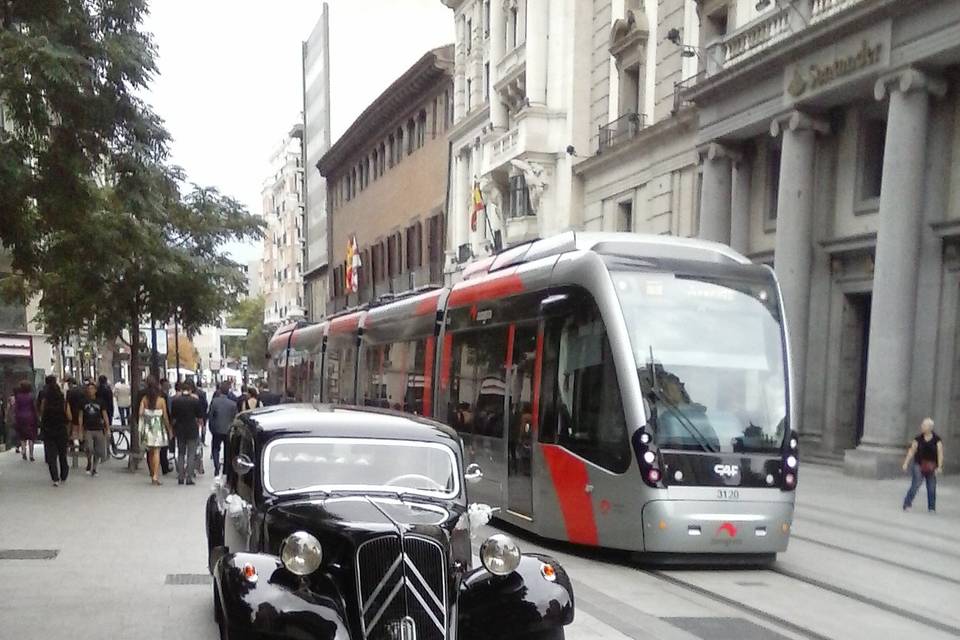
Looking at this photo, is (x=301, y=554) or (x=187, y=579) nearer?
(x=301, y=554)

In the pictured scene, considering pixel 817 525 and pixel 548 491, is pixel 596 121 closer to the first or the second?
pixel 817 525

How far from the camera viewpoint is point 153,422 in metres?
16.3

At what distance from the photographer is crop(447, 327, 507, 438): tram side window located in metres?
12.2

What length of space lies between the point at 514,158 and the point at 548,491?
24349 millimetres

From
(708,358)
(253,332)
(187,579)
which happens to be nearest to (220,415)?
(187,579)

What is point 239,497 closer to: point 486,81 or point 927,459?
point 927,459

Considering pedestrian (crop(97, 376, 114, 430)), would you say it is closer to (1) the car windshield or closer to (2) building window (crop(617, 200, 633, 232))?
(1) the car windshield

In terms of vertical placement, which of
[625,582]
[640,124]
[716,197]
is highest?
[640,124]

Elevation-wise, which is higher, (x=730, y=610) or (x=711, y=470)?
(x=711, y=470)

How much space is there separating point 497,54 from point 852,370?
21.2 meters

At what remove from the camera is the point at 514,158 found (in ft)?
111

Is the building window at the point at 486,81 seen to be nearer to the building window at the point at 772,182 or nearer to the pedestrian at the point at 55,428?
the building window at the point at 772,182

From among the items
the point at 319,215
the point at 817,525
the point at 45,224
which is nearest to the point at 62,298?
the point at 45,224

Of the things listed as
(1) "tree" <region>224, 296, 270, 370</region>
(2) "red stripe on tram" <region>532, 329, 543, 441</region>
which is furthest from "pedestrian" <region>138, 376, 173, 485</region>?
(1) "tree" <region>224, 296, 270, 370</region>
